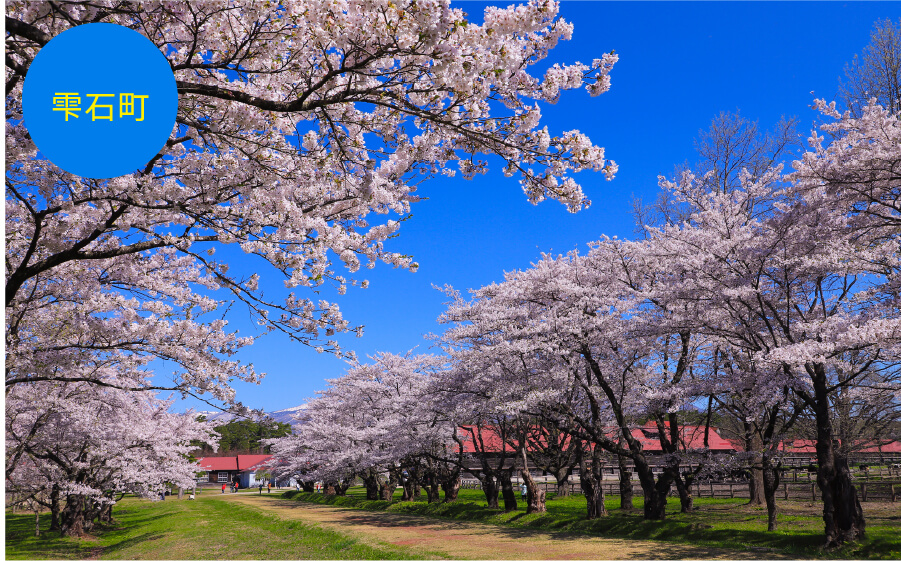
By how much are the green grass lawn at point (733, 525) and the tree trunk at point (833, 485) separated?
0.35 meters

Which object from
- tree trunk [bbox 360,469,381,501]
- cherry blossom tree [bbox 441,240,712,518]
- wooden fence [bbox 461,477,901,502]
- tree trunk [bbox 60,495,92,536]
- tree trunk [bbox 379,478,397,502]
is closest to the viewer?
cherry blossom tree [bbox 441,240,712,518]

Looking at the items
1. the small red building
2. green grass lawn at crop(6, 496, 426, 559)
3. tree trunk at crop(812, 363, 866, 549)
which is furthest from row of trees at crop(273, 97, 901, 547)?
the small red building

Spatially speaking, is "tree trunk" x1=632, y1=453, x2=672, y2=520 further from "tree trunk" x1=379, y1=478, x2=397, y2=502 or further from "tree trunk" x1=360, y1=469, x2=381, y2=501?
"tree trunk" x1=360, y1=469, x2=381, y2=501

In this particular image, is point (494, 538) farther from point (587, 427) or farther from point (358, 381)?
point (358, 381)

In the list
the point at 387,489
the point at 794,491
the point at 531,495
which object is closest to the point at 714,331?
the point at 531,495

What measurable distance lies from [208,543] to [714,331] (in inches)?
662

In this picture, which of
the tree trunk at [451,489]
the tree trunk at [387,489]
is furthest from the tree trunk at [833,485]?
the tree trunk at [387,489]

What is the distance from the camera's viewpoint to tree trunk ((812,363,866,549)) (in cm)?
1236

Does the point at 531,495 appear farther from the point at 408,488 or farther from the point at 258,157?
the point at 258,157

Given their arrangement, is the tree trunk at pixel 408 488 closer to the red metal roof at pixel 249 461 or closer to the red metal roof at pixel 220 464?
the red metal roof at pixel 249 461

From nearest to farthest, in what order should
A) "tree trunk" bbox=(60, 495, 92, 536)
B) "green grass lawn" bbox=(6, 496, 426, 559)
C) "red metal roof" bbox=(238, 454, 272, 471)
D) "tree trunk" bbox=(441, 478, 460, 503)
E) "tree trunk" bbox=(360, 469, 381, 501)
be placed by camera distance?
"green grass lawn" bbox=(6, 496, 426, 559) < "tree trunk" bbox=(60, 495, 92, 536) < "tree trunk" bbox=(441, 478, 460, 503) < "tree trunk" bbox=(360, 469, 381, 501) < "red metal roof" bbox=(238, 454, 272, 471)

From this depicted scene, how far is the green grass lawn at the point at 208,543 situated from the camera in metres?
15.6

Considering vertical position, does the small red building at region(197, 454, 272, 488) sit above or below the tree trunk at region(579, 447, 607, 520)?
below

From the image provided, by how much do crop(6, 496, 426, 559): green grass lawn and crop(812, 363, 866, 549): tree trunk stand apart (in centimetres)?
963
